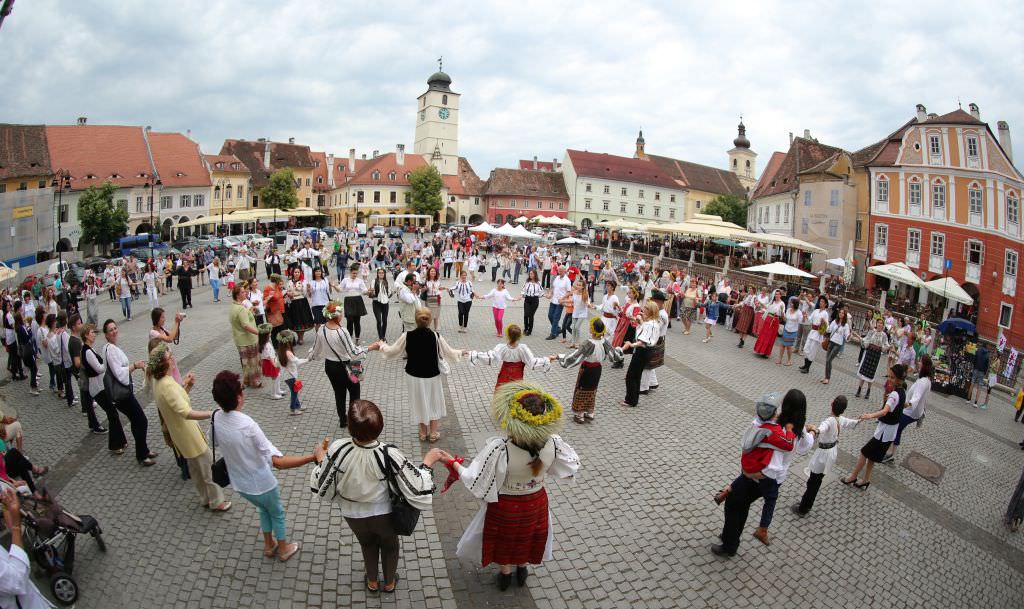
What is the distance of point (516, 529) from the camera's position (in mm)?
4613

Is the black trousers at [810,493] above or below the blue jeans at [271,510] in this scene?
below

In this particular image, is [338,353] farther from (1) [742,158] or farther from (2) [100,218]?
(1) [742,158]

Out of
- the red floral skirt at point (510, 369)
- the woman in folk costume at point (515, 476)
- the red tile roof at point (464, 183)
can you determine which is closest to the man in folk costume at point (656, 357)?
the red floral skirt at point (510, 369)

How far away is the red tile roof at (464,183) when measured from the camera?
259 ft

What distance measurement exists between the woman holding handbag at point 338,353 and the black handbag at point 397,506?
3.24m

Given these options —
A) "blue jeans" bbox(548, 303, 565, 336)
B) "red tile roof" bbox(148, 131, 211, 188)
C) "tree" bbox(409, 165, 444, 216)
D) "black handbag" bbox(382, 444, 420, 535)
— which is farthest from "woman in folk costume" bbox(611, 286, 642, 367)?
"tree" bbox(409, 165, 444, 216)

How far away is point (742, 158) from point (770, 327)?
94709 mm

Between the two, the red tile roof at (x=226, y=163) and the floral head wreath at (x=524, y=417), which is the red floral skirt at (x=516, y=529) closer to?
the floral head wreath at (x=524, y=417)

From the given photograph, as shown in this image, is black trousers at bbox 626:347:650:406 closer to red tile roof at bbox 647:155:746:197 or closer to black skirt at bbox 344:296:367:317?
black skirt at bbox 344:296:367:317

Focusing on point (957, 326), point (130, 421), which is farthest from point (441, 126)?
point (130, 421)

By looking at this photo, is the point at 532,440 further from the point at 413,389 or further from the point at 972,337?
the point at 972,337

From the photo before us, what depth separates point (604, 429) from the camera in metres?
8.70

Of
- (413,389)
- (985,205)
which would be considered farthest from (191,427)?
(985,205)

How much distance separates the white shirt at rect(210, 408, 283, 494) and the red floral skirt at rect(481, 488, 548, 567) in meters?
1.84
